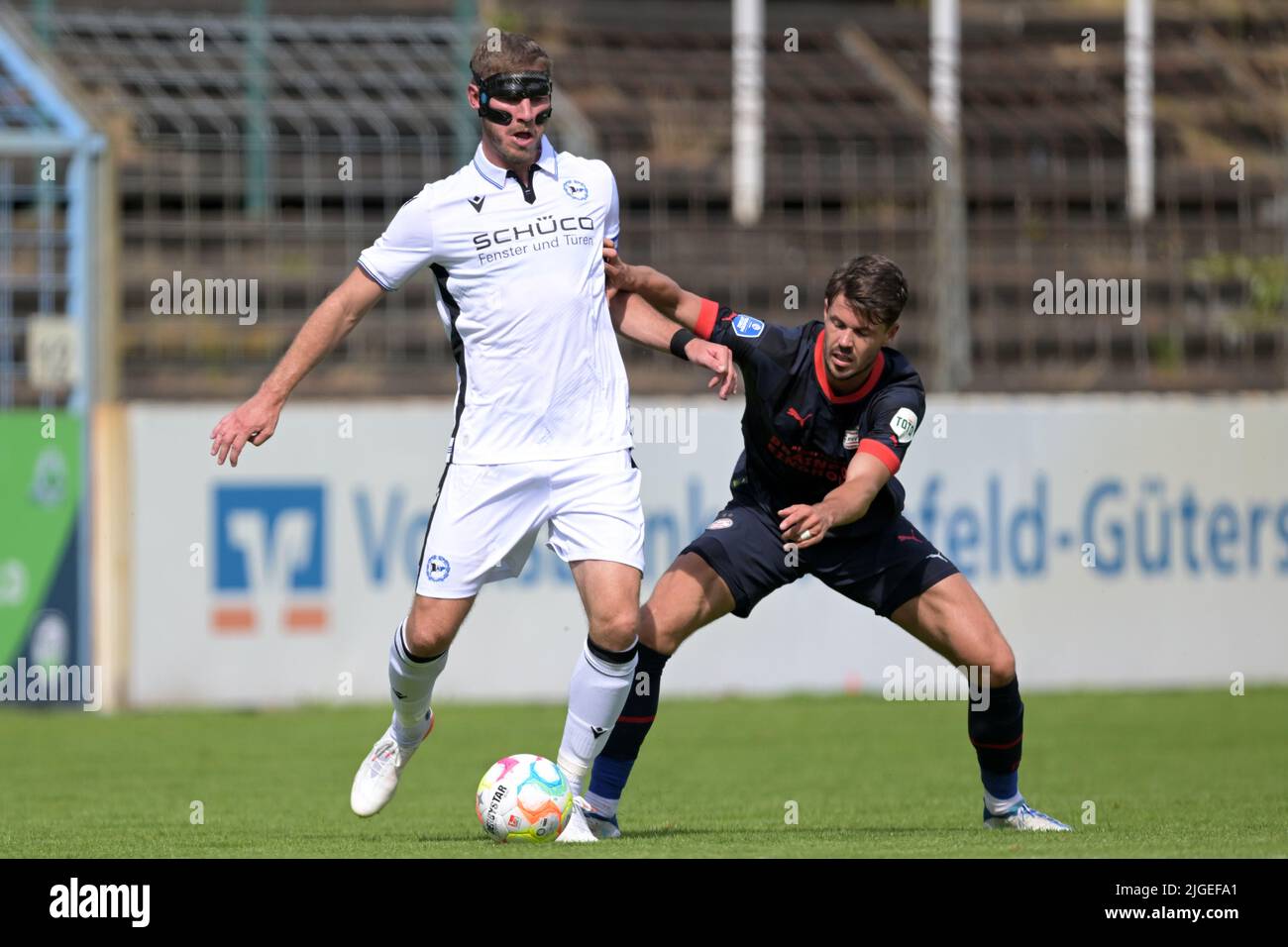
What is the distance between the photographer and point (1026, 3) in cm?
2231

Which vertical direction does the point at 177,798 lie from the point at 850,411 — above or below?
below

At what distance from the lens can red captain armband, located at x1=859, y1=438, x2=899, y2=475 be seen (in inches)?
296

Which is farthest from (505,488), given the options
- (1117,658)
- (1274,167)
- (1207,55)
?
(1207,55)

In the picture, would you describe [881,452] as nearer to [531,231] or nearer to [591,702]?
[591,702]

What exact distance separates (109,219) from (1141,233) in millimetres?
7550

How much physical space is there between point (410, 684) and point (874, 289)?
6.98 feet

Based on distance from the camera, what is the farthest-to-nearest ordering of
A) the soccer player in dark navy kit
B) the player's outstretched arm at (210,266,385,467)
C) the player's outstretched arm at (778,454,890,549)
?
the soccer player in dark navy kit, the player's outstretched arm at (778,454,890,549), the player's outstretched arm at (210,266,385,467)

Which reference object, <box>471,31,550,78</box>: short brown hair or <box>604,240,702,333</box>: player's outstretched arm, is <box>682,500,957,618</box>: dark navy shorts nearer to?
<box>604,240,702,333</box>: player's outstretched arm

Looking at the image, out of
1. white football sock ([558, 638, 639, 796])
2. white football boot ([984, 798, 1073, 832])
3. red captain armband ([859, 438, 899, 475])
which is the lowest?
white football boot ([984, 798, 1073, 832])

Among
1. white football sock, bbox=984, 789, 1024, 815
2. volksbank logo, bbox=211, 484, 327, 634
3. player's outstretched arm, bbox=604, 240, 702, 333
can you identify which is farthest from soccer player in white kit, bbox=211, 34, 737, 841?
volksbank logo, bbox=211, 484, 327, 634

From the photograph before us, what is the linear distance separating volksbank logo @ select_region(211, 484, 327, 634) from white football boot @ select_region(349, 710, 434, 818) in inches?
222

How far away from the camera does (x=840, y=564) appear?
790 centimetres

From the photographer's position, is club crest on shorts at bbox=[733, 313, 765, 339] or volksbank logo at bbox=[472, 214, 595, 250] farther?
club crest on shorts at bbox=[733, 313, 765, 339]
